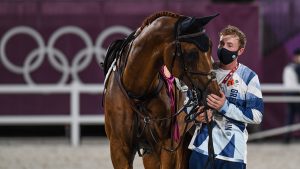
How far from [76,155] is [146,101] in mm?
5624

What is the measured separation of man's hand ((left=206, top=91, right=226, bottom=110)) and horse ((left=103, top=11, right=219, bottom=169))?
511 millimetres

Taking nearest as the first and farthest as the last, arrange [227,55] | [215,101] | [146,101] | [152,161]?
[215,101] → [227,55] → [146,101] → [152,161]

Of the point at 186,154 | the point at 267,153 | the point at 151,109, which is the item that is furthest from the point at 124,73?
the point at 267,153

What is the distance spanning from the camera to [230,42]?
5.14 metres

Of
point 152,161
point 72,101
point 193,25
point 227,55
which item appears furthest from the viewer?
point 72,101

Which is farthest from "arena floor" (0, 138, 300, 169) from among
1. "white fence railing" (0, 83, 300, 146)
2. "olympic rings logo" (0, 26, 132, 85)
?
"olympic rings logo" (0, 26, 132, 85)

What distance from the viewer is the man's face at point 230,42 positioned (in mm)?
5121

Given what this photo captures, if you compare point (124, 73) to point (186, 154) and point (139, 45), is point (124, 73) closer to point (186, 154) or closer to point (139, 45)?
point (139, 45)

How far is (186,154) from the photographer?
587 centimetres

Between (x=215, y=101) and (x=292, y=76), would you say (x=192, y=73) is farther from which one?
(x=292, y=76)

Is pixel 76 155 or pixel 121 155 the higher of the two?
pixel 121 155

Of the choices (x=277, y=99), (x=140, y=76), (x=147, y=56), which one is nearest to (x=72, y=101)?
(x=277, y=99)

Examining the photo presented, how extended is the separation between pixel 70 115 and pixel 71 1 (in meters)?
1.75

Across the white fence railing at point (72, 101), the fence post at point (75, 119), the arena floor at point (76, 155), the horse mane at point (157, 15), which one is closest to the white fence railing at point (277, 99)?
the white fence railing at point (72, 101)
